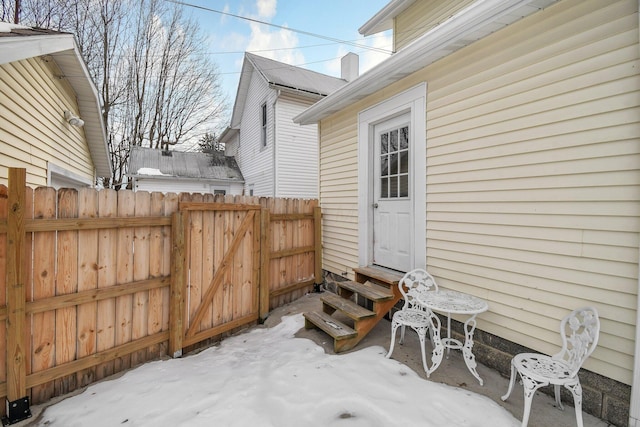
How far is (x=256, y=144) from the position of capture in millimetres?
11422

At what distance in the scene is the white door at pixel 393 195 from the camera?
12.5 ft

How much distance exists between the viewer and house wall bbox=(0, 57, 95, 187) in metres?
3.25

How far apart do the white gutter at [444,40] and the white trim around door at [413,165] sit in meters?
0.27

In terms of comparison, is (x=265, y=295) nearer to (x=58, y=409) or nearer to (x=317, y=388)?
(x=317, y=388)

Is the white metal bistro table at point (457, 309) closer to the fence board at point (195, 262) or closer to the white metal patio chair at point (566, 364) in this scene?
the white metal patio chair at point (566, 364)

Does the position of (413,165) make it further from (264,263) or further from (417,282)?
(264,263)

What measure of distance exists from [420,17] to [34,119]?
6038mm

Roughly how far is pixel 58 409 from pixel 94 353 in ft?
1.41

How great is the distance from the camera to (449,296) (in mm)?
2867

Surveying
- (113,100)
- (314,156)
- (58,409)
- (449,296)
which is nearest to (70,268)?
(58,409)

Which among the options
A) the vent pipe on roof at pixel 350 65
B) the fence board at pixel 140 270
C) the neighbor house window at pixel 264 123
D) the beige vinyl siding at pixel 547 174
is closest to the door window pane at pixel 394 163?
the beige vinyl siding at pixel 547 174

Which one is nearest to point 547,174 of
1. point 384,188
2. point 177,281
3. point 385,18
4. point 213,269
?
point 384,188

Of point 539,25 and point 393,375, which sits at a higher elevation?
point 539,25

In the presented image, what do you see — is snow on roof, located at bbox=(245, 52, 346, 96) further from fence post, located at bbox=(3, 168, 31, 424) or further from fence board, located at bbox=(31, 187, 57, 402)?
fence post, located at bbox=(3, 168, 31, 424)
